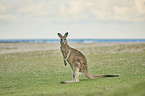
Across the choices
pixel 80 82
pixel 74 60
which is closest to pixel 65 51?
pixel 74 60

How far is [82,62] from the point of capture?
9.12 meters

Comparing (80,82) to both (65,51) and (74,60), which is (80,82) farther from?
(65,51)

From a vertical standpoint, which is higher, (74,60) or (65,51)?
(65,51)

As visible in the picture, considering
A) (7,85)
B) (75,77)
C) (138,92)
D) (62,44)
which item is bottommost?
(7,85)

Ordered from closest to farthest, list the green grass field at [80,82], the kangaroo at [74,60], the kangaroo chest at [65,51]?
the green grass field at [80,82] → the kangaroo at [74,60] → the kangaroo chest at [65,51]

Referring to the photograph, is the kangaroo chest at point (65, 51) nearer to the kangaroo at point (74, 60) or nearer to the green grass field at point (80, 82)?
the kangaroo at point (74, 60)

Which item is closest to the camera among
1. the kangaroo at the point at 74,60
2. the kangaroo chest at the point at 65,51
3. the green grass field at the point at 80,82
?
the green grass field at the point at 80,82

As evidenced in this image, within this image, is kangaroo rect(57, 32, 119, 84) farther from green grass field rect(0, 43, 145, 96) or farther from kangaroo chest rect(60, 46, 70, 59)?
green grass field rect(0, 43, 145, 96)

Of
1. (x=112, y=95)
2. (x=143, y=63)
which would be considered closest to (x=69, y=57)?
(x=112, y=95)

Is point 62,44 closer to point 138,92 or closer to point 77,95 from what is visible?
point 77,95

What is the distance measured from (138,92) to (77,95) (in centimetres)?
201

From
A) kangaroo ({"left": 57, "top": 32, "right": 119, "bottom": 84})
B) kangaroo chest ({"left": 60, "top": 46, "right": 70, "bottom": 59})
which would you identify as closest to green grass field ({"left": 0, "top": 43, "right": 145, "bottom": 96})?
kangaroo ({"left": 57, "top": 32, "right": 119, "bottom": 84})

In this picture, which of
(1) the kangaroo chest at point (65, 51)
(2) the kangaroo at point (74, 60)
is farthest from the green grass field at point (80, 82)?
(1) the kangaroo chest at point (65, 51)

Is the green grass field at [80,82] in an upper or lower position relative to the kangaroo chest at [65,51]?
lower
